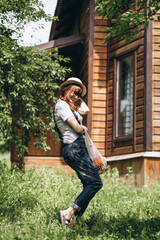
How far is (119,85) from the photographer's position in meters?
11.5

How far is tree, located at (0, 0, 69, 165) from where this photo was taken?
27.6ft

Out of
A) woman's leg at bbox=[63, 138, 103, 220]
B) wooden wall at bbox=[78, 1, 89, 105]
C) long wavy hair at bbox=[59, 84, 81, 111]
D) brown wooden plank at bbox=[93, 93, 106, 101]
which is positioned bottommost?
woman's leg at bbox=[63, 138, 103, 220]

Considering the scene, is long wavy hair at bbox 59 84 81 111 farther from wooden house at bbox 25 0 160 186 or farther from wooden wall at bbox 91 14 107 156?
wooden wall at bbox 91 14 107 156

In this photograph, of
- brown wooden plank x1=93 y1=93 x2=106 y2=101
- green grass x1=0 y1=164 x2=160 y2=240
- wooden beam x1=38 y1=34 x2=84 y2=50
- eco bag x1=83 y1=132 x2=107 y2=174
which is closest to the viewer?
green grass x1=0 y1=164 x2=160 y2=240

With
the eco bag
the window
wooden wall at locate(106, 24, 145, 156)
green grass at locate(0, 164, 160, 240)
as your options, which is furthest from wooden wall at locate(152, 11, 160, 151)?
the eco bag

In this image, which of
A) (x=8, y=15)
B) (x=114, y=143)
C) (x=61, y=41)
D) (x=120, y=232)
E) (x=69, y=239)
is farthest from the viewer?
(x=61, y=41)

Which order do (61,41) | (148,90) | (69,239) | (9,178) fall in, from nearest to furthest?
1. (69,239)
2. (9,178)
3. (148,90)
4. (61,41)

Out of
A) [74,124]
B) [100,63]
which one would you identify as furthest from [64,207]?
[100,63]

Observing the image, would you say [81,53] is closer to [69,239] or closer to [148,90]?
[148,90]

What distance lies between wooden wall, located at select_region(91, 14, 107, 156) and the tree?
2181 millimetres

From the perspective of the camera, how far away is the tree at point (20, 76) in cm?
842

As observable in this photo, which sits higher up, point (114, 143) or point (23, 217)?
point (114, 143)

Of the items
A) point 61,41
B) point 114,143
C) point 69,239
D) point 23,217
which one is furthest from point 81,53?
point 69,239

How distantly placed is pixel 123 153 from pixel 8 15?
4946 mm
